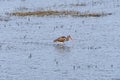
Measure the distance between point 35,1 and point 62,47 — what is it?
29514 mm

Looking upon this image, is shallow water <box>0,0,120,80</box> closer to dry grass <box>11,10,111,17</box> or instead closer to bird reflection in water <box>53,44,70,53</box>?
bird reflection in water <box>53,44,70,53</box>

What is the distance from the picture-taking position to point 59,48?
23375 mm

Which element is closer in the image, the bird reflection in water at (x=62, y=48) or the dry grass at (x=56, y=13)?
the bird reflection in water at (x=62, y=48)

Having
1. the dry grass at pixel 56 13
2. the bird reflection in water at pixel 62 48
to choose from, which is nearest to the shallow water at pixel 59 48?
the bird reflection in water at pixel 62 48

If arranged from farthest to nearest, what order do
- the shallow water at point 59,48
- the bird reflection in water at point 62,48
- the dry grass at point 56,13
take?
the dry grass at point 56,13
the bird reflection in water at point 62,48
the shallow water at point 59,48

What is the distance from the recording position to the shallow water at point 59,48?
1777 centimetres

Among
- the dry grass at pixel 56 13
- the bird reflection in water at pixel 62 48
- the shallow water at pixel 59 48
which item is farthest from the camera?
the dry grass at pixel 56 13

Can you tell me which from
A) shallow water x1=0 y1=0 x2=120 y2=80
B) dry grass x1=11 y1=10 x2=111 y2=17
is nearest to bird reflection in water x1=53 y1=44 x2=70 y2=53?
shallow water x1=0 y1=0 x2=120 y2=80

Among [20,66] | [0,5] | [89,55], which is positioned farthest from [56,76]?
[0,5]

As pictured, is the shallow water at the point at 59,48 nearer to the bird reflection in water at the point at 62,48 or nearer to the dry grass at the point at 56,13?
the bird reflection in water at the point at 62,48

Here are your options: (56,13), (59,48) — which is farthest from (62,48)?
(56,13)

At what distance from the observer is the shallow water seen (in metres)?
17.8

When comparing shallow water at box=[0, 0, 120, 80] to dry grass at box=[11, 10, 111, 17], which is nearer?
shallow water at box=[0, 0, 120, 80]

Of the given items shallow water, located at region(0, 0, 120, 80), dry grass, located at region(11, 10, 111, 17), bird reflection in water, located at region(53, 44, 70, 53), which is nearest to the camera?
shallow water, located at region(0, 0, 120, 80)
